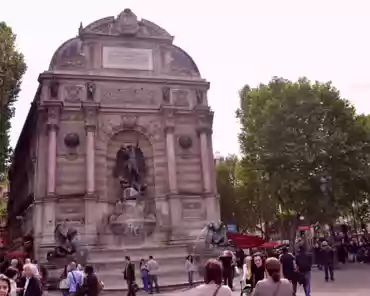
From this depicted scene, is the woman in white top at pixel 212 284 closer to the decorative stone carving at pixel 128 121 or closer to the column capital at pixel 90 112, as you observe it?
the column capital at pixel 90 112

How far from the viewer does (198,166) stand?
98.0ft

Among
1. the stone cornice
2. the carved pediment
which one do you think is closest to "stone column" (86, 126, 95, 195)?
the stone cornice

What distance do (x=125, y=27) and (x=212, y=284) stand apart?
27553mm

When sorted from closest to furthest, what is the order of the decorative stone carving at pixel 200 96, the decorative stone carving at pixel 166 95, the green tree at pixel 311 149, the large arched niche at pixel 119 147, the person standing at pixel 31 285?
the person standing at pixel 31 285, the green tree at pixel 311 149, the large arched niche at pixel 119 147, the decorative stone carving at pixel 166 95, the decorative stone carving at pixel 200 96

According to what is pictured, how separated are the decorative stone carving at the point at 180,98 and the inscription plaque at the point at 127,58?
238 cm

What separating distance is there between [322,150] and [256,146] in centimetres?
437

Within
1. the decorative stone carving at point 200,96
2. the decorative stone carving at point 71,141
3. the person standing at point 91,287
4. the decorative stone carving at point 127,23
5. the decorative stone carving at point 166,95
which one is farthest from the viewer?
the decorative stone carving at point 200,96

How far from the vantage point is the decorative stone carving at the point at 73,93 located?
28.4 metres

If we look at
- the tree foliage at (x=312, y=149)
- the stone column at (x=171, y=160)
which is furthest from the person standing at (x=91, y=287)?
the tree foliage at (x=312, y=149)

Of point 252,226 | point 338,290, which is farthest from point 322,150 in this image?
point 252,226

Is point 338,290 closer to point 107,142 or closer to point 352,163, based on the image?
point 352,163

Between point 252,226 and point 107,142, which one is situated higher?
point 107,142

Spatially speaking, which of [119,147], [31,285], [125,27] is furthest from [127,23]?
[31,285]

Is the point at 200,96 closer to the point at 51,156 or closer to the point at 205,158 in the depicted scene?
the point at 205,158
